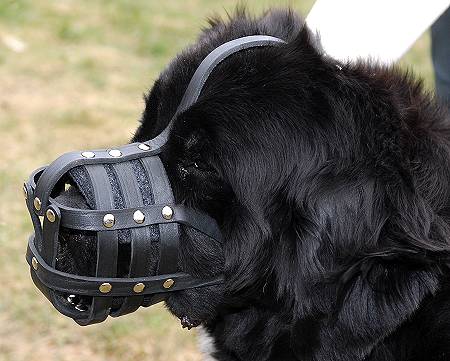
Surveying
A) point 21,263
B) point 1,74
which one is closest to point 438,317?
point 21,263

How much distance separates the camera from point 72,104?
507cm

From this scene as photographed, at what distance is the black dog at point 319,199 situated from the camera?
1.68 meters

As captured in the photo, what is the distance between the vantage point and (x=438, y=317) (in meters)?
1.74

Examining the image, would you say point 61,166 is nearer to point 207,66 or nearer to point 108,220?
point 108,220

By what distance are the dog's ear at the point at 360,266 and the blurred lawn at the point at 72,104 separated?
563 millimetres

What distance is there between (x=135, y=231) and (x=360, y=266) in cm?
51

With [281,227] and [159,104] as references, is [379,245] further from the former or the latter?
[159,104]

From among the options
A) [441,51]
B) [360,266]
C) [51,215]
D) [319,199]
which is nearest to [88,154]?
[51,215]

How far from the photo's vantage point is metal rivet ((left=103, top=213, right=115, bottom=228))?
1657mm

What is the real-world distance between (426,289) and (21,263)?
84.6 inches

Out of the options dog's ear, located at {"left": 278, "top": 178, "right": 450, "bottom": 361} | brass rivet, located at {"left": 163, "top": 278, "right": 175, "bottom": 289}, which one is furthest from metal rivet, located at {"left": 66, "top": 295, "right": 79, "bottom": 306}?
dog's ear, located at {"left": 278, "top": 178, "right": 450, "bottom": 361}

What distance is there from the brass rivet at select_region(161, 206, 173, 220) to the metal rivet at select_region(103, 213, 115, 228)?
120 millimetres

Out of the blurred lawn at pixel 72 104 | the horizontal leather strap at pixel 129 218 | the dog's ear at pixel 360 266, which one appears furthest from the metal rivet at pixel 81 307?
the blurred lawn at pixel 72 104

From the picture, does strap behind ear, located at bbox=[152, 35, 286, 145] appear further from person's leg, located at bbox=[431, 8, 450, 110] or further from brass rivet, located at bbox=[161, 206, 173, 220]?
person's leg, located at bbox=[431, 8, 450, 110]
